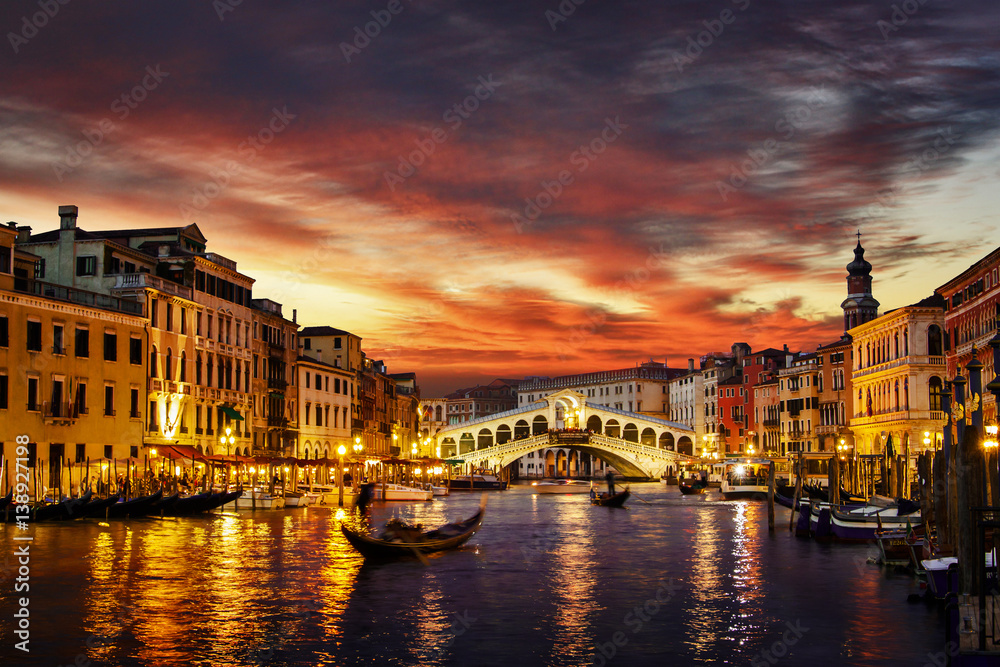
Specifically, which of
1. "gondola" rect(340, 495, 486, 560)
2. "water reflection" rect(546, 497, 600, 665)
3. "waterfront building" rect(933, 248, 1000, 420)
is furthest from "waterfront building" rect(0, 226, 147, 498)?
"waterfront building" rect(933, 248, 1000, 420)

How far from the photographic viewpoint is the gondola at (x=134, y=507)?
119ft

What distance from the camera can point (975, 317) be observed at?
47906 mm

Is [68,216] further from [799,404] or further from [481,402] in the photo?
[481,402]

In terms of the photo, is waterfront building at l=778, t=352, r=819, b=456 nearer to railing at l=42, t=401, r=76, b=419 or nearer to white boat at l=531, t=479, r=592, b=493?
white boat at l=531, t=479, r=592, b=493

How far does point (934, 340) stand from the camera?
58.3 meters

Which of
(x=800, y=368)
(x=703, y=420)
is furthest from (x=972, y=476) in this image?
(x=703, y=420)

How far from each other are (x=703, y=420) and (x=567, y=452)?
2346 centimetres

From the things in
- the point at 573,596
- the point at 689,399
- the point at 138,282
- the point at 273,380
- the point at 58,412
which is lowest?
the point at 573,596

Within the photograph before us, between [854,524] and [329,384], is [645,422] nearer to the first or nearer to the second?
[329,384]

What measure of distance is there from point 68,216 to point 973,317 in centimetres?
3584

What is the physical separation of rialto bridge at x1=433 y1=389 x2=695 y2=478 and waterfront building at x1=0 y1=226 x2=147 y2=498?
1880 inches

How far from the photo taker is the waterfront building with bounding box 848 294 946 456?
2248 inches

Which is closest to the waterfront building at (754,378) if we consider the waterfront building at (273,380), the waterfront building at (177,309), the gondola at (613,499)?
the gondola at (613,499)

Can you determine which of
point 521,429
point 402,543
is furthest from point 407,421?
point 402,543
